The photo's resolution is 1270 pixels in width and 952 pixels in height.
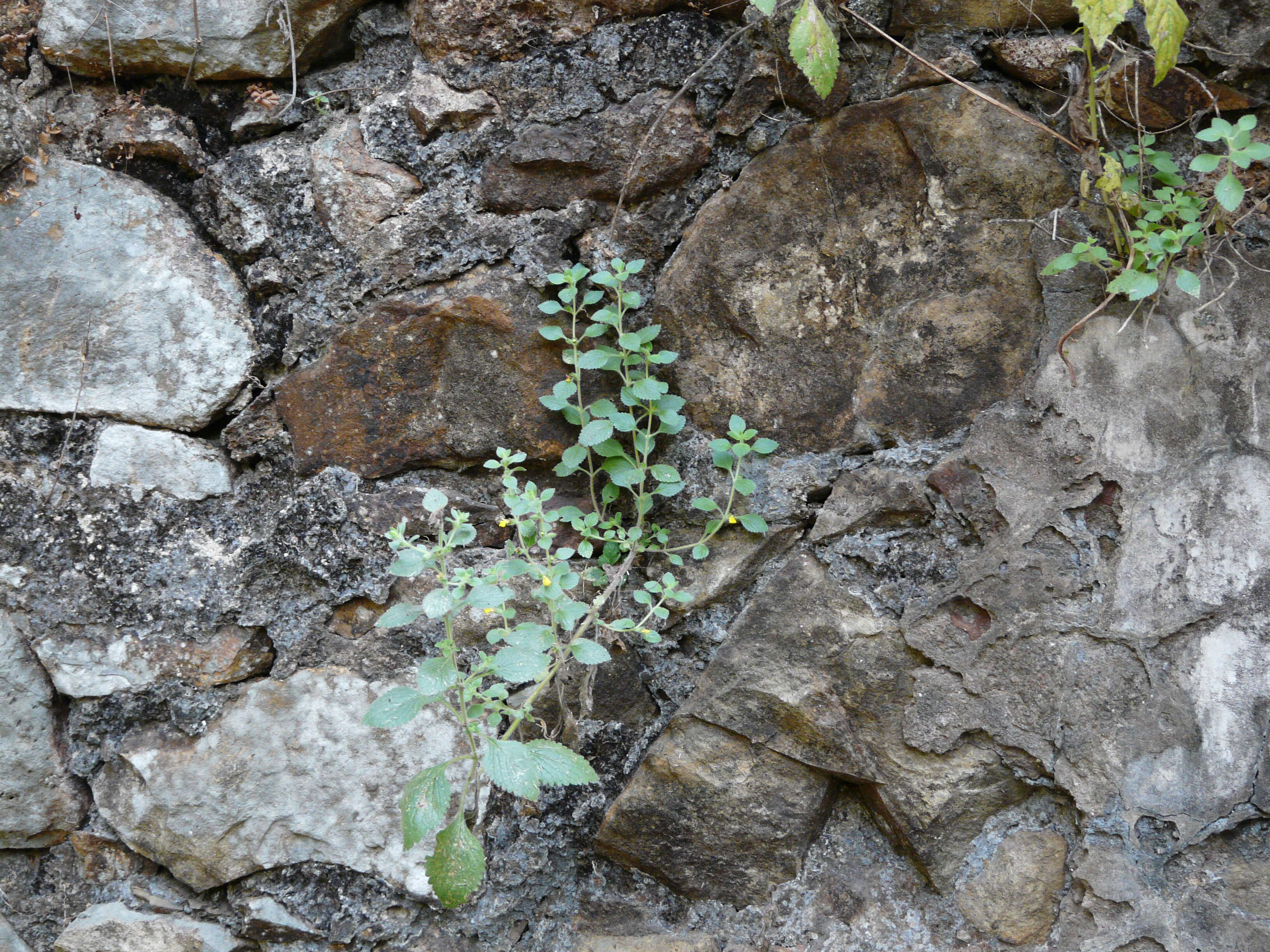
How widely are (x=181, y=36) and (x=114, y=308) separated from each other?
1.40 feet

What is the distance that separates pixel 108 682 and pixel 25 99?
892 millimetres

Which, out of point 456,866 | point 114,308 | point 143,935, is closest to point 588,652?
point 456,866

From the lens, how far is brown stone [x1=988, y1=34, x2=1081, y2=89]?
1.27m

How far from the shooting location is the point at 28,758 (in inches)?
53.0

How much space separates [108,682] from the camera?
136 cm

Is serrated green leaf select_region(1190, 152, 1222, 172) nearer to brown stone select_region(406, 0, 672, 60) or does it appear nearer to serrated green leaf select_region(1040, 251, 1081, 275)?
serrated green leaf select_region(1040, 251, 1081, 275)

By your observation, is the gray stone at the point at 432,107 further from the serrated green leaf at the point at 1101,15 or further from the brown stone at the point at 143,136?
the serrated green leaf at the point at 1101,15

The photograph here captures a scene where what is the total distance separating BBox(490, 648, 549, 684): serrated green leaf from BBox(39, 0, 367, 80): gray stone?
988 millimetres

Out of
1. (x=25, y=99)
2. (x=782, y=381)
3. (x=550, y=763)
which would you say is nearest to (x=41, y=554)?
(x=25, y=99)

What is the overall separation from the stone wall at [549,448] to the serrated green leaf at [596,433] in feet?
0.26

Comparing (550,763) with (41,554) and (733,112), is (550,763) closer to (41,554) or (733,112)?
(41,554)

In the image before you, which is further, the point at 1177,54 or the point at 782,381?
the point at 782,381

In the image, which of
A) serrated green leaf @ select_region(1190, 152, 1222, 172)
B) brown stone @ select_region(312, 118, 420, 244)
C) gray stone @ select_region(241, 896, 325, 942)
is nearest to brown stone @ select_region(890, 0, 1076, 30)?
serrated green leaf @ select_region(1190, 152, 1222, 172)

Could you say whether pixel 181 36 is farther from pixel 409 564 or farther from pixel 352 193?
pixel 409 564
